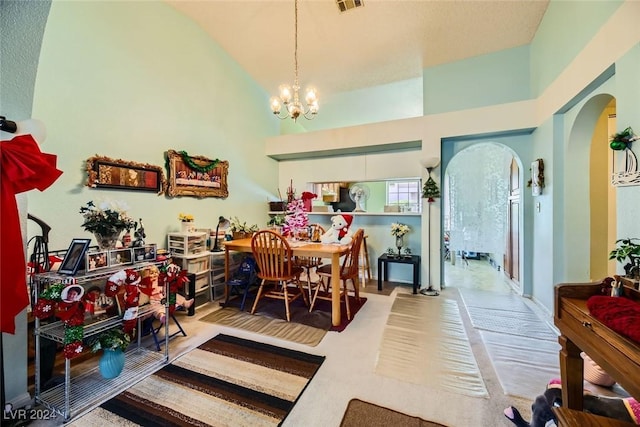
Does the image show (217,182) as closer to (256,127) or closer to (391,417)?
(256,127)

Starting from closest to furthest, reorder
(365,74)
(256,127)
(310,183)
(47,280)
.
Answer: (47,280)
(365,74)
(256,127)
(310,183)

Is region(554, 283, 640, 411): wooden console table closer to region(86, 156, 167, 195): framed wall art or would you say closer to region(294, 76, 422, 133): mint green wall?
region(86, 156, 167, 195): framed wall art

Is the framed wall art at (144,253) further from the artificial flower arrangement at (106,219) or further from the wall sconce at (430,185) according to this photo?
the wall sconce at (430,185)

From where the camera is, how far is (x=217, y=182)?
350 cm

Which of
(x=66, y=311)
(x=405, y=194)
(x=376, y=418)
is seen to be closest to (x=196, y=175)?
(x=66, y=311)

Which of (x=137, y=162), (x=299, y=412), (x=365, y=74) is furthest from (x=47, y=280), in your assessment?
(x=365, y=74)

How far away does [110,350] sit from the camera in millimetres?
1608

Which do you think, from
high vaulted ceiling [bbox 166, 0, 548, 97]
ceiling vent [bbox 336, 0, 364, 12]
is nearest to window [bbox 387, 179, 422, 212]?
high vaulted ceiling [bbox 166, 0, 548, 97]

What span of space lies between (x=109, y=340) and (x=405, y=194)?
13.8 ft

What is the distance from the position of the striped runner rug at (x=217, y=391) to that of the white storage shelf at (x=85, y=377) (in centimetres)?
8

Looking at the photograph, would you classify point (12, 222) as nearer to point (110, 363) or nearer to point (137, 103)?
point (110, 363)

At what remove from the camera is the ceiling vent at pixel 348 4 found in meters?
2.71

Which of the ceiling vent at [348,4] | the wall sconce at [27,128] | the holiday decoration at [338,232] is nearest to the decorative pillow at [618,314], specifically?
the holiday decoration at [338,232]

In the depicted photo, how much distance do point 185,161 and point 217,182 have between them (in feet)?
1.78
